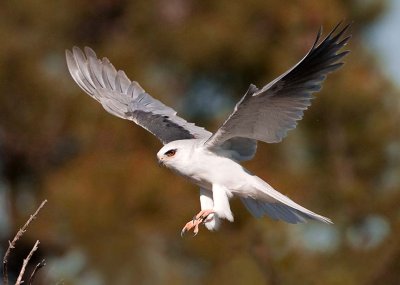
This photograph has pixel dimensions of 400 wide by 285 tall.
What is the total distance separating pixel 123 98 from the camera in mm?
6840

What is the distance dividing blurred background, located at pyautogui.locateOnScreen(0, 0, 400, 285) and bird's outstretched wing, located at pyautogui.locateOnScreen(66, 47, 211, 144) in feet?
15.1

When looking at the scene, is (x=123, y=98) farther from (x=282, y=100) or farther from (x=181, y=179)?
(x=181, y=179)

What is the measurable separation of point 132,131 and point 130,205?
1.84 meters

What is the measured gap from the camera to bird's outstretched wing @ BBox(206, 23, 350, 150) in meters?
5.43

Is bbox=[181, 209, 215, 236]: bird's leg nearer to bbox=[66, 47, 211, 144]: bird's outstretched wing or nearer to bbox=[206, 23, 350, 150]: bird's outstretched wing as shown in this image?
bbox=[206, 23, 350, 150]: bird's outstretched wing

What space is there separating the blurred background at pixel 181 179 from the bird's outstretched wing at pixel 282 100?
5.72 metres

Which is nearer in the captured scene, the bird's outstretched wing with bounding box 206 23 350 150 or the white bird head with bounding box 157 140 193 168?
the bird's outstretched wing with bounding box 206 23 350 150

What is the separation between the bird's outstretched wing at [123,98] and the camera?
6438mm

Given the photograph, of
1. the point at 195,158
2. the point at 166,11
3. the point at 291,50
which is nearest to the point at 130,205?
the point at 291,50

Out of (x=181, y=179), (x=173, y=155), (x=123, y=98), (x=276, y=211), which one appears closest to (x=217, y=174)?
(x=173, y=155)

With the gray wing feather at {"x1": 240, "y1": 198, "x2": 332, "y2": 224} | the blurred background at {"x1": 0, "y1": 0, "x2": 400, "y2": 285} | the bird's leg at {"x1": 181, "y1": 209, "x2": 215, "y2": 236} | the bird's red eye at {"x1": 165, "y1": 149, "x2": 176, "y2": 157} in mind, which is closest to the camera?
the bird's leg at {"x1": 181, "y1": 209, "x2": 215, "y2": 236}

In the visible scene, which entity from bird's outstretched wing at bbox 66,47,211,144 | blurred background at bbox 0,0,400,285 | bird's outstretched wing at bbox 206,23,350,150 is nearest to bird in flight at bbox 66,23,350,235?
bird's outstretched wing at bbox 206,23,350,150

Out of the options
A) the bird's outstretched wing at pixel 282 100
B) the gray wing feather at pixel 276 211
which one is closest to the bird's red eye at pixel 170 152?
the bird's outstretched wing at pixel 282 100

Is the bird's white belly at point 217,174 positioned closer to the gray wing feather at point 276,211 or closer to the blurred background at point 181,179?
the gray wing feather at point 276,211
